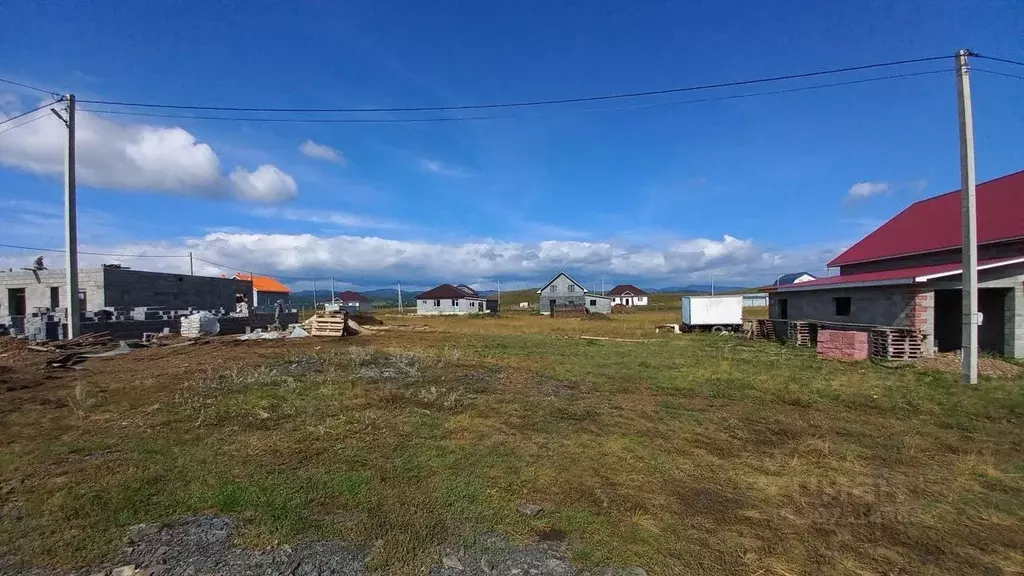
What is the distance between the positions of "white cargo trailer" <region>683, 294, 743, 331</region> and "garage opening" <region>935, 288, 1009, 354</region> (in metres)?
11.1

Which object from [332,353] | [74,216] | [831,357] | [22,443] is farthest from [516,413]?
[74,216]

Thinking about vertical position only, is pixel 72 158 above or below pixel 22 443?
above

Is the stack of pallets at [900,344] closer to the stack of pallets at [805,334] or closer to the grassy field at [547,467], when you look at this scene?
the grassy field at [547,467]

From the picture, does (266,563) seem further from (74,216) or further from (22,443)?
(74,216)

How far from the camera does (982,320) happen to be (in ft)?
44.6

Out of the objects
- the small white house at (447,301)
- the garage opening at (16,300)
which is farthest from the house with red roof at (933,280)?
the small white house at (447,301)

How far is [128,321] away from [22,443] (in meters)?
16.9

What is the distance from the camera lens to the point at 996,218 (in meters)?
16.5

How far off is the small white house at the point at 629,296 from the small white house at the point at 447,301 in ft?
115

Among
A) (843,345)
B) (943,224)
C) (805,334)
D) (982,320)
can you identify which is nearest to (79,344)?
(843,345)

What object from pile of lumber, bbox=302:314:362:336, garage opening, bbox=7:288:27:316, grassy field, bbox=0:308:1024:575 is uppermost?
garage opening, bbox=7:288:27:316

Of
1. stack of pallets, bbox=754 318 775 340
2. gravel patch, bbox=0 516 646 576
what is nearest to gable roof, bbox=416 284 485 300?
stack of pallets, bbox=754 318 775 340

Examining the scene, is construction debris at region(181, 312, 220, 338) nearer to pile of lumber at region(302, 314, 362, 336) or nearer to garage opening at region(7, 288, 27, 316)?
pile of lumber at region(302, 314, 362, 336)

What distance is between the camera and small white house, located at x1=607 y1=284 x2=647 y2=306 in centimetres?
9469
